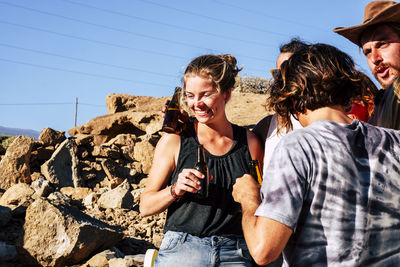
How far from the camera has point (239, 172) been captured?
2.81 metres

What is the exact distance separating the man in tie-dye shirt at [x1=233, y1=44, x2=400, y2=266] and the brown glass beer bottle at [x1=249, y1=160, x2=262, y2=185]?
2.87 ft

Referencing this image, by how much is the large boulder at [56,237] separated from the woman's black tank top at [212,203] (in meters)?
3.33

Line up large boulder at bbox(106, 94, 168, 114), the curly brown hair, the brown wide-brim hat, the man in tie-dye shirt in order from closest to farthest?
the man in tie-dye shirt → the curly brown hair → the brown wide-brim hat → large boulder at bbox(106, 94, 168, 114)

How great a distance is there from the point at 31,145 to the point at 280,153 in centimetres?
879

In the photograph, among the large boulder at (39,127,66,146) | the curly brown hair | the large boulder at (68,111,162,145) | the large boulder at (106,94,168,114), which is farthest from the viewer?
the large boulder at (106,94,168,114)

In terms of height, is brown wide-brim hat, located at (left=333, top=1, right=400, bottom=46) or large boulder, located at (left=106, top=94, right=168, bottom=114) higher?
brown wide-brim hat, located at (left=333, top=1, right=400, bottom=46)

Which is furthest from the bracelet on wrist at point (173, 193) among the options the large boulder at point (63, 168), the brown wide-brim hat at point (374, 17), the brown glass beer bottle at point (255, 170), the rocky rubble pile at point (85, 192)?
the large boulder at point (63, 168)

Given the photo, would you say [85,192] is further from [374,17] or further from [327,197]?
[327,197]

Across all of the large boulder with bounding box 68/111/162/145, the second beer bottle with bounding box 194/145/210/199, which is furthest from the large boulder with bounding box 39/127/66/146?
the second beer bottle with bounding box 194/145/210/199

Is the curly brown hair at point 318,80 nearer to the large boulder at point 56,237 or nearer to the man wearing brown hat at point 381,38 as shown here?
the man wearing brown hat at point 381,38

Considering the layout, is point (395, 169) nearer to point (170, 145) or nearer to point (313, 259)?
point (313, 259)

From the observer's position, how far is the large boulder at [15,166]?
9.17 meters

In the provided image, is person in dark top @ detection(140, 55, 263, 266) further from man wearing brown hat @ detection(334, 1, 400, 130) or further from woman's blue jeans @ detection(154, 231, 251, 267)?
man wearing brown hat @ detection(334, 1, 400, 130)

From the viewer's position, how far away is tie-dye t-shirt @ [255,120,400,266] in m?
1.76
